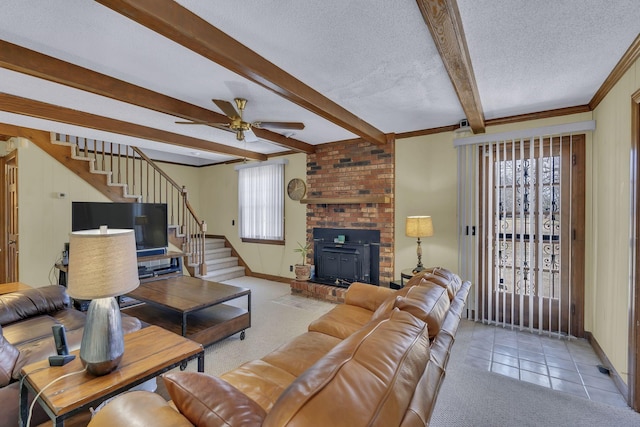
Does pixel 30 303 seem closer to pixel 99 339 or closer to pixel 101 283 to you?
pixel 99 339

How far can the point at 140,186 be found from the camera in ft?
18.7

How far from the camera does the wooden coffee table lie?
2846mm

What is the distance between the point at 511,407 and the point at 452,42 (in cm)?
249

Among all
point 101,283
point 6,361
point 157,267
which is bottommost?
point 157,267

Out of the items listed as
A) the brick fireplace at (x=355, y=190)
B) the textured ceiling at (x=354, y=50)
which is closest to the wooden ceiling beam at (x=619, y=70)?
the textured ceiling at (x=354, y=50)

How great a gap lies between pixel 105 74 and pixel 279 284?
13.5 ft

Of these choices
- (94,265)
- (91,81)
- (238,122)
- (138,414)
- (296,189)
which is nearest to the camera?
(138,414)

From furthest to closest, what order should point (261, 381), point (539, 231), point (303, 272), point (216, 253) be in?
point (216, 253) → point (303, 272) → point (539, 231) → point (261, 381)

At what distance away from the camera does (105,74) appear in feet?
8.18

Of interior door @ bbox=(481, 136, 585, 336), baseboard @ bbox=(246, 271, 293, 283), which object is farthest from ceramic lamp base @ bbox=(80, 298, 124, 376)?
baseboard @ bbox=(246, 271, 293, 283)

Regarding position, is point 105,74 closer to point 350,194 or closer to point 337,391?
point 337,391

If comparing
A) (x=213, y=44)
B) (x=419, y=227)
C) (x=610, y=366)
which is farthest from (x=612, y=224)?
(x=213, y=44)

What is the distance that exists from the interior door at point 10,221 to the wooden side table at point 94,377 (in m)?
3.94

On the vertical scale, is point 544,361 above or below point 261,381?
below
